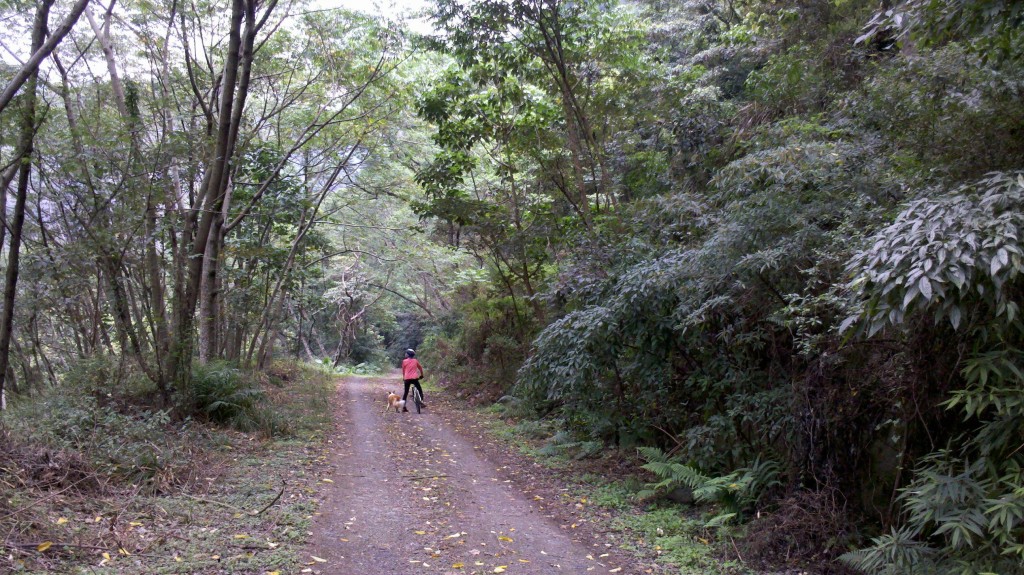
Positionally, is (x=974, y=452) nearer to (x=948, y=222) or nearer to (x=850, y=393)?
(x=850, y=393)

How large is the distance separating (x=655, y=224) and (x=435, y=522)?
5.29 meters

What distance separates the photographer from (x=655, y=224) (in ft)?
31.7

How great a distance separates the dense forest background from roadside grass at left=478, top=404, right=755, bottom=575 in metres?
0.35

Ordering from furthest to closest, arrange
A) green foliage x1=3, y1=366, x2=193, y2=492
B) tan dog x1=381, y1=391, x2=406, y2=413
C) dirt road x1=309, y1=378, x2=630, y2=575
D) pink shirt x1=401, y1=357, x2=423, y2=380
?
tan dog x1=381, y1=391, x2=406, y2=413 < pink shirt x1=401, y1=357, x2=423, y2=380 < green foliage x1=3, y1=366, x2=193, y2=492 < dirt road x1=309, y1=378, x2=630, y2=575

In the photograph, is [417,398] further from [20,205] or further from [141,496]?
[141,496]

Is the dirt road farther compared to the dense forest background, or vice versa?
the dirt road

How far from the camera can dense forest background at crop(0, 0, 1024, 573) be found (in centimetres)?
470

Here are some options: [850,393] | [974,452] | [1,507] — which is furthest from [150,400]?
[974,452]

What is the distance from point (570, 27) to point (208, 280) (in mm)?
8595

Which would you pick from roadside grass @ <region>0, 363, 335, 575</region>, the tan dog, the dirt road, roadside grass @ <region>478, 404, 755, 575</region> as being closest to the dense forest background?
roadside grass @ <region>478, 404, 755, 575</region>

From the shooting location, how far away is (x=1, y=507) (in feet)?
17.2

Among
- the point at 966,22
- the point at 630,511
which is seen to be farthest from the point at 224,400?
the point at 966,22

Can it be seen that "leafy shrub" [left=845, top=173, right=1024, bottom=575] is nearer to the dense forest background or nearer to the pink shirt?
the dense forest background

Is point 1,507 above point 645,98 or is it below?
below
